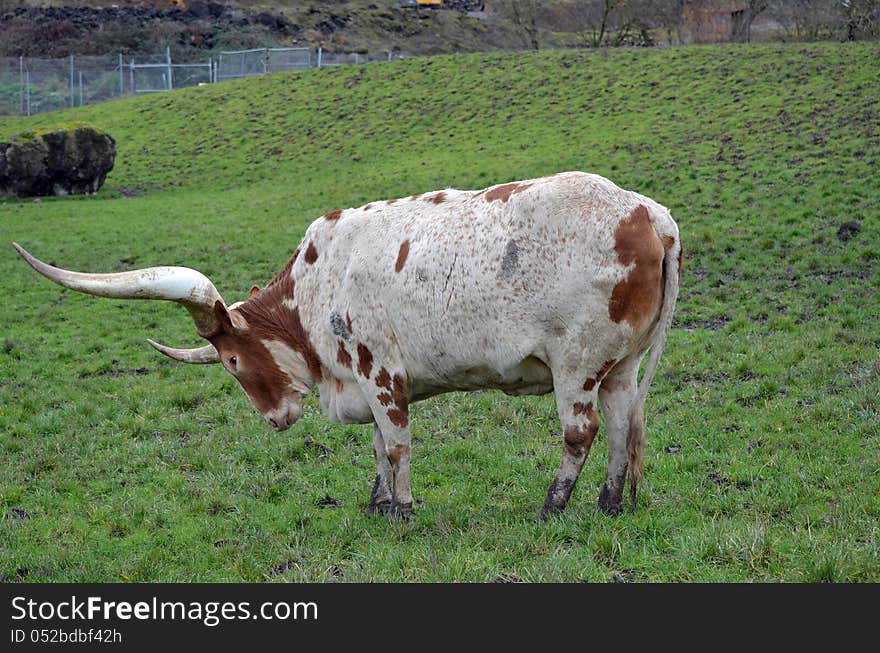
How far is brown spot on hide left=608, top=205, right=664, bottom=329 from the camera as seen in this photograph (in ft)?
20.2

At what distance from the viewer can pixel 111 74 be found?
47.8 m

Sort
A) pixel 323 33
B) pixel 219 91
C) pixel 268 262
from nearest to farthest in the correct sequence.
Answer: pixel 268 262
pixel 219 91
pixel 323 33

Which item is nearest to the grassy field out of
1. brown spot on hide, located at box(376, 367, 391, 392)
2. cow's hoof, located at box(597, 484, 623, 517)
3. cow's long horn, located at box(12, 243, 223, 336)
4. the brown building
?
cow's hoof, located at box(597, 484, 623, 517)

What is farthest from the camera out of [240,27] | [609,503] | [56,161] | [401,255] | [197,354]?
[240,27]

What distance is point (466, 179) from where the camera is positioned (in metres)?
26.0

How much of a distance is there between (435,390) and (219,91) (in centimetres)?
3897

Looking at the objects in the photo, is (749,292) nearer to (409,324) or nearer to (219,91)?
(409,324)

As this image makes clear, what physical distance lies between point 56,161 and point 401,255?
90.0 feet

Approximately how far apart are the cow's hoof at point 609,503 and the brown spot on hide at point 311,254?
301cm

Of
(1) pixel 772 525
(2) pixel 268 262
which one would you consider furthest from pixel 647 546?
(2) pixel 268 262

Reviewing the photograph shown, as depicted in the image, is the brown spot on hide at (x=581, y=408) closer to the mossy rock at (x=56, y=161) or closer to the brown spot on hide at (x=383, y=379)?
the brown spot on hide at (x=383, y=379)

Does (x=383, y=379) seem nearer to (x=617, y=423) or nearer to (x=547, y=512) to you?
(x=547, y=512)

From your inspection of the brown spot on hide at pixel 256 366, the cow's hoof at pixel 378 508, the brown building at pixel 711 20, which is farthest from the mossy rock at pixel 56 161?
the brown building at pixel 711 20

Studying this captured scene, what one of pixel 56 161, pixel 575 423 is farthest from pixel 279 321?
pixel 56 161
